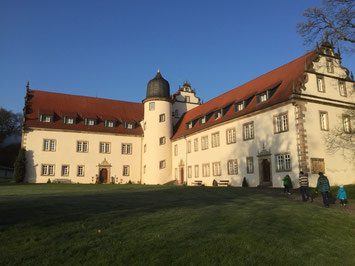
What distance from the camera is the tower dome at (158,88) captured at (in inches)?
1806

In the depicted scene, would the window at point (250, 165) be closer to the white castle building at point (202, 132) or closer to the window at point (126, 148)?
the white castle building at point (202, 132)

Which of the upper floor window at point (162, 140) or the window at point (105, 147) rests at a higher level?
the upper floor window at point (162, 140)

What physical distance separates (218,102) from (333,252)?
31.8 m

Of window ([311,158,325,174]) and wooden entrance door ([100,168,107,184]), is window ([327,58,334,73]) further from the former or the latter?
wooden entrance door ([100,168,107,184])

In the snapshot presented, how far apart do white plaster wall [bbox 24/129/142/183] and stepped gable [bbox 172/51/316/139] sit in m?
7.51

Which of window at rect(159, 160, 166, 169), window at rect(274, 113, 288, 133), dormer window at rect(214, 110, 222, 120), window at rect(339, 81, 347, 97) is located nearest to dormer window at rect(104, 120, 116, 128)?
window at rect(159, 160, 166, 169)

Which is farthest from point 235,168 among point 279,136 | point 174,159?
point 174,159

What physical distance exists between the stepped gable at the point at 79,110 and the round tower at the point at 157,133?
10.7 ft

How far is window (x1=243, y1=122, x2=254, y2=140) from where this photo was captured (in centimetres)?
3020

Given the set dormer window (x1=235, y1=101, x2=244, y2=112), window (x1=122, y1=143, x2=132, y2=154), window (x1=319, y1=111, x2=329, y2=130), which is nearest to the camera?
window (x1=319, y1=111, x2=329, y2=130)

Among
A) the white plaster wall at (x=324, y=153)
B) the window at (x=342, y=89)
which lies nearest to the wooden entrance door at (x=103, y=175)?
the white plaster wall at (x=324, y=153)

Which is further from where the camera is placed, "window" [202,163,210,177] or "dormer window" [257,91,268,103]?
"window" [202,163,210,177]

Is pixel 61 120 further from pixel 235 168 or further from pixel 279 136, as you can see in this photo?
pixel 279 136

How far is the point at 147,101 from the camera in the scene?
152 feet
